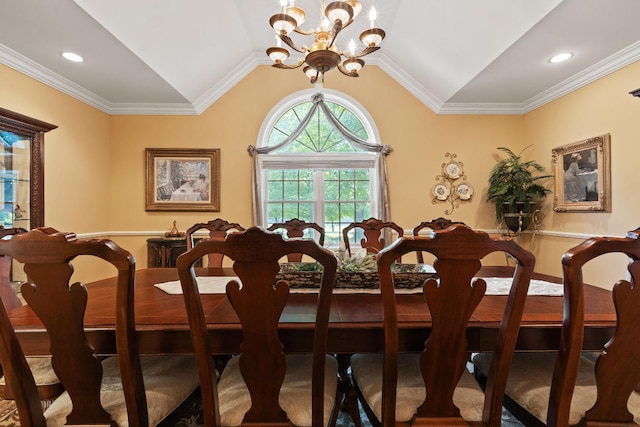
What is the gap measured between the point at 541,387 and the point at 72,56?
402 centimetres

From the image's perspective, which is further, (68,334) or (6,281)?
(6,281)

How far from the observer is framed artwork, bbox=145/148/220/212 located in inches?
153

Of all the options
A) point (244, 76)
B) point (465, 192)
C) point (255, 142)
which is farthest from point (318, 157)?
point (465, 192)

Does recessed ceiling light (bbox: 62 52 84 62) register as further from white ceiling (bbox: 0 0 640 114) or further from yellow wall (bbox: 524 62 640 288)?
yellow wall (bbox: 524 62 640 288)

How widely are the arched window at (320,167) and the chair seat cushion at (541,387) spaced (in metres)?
2.76

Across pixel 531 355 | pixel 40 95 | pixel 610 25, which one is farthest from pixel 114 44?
pixel 610 25

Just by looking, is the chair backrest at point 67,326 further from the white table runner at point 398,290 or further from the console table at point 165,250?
the console table at point 165,250

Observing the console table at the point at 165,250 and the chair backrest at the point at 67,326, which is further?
the console table at the point at 165,250

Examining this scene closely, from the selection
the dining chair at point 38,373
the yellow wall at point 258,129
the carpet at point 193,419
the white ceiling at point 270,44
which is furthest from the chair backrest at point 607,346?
the yellow wall at point 258,129

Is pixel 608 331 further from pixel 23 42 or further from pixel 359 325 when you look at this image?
pixel 23 42

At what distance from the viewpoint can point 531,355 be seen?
4.48ft

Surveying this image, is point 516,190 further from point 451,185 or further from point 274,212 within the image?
point 274,212

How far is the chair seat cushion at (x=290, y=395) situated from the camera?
1.04m

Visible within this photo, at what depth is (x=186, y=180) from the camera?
12.8 ft
